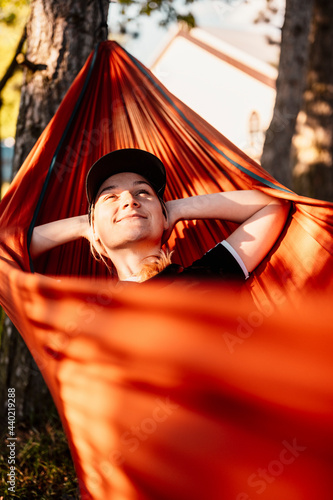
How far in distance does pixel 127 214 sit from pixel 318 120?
5229 mm

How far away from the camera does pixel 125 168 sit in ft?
→ 6.63

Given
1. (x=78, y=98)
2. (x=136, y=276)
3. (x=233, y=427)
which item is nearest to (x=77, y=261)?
(x=136, y=276)

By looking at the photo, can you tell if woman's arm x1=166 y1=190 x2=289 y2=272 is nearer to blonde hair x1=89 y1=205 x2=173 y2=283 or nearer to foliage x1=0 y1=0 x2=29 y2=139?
blonde hair x1=89 y1=205 x2=173 y2=283

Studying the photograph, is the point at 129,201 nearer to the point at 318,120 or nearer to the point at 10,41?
the point at 318,120

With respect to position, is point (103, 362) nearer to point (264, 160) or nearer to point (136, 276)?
point (136, 276)

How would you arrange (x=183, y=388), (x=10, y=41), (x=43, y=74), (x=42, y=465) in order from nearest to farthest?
(x=183, y=388) → (x=42, y=465) → (x=43, y=74) → (x=10, y=41)

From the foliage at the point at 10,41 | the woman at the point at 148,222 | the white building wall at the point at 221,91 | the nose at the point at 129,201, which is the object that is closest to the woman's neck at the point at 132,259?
the woman at the point at 148,222

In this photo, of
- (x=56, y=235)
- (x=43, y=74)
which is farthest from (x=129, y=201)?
(x=43, y=74)

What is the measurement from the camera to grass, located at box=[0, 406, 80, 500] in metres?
2.29

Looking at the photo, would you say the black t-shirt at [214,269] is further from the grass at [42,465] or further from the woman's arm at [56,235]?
the grass at [42,465]

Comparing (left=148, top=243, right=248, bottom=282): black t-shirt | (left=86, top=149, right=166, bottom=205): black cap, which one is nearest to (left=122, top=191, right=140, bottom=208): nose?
(left=86, top=149, right=166, bottom=205): black cap

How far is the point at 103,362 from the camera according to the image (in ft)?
4.74

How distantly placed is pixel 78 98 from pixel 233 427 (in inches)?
63.3

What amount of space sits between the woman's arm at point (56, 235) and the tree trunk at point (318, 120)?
15.7ft
